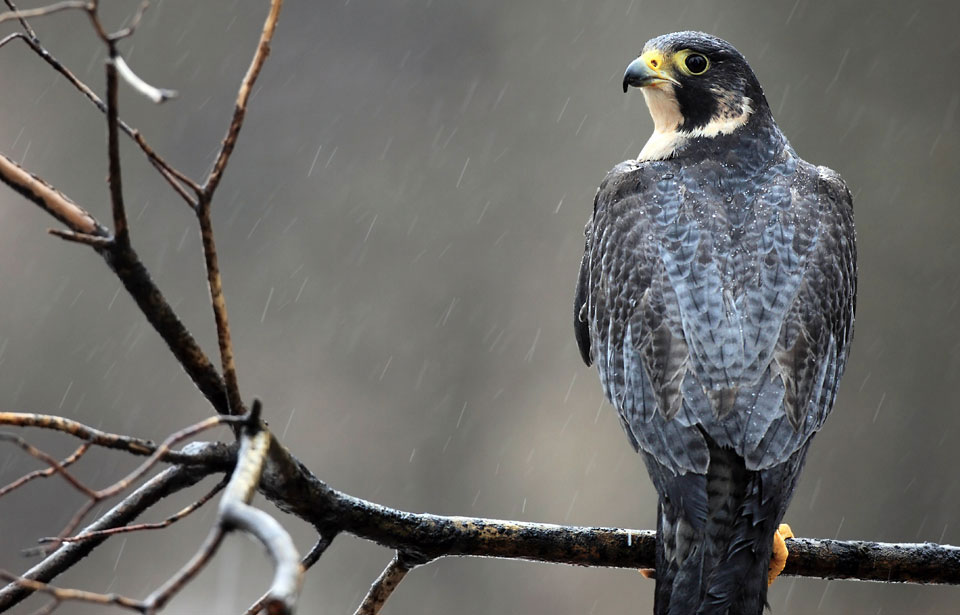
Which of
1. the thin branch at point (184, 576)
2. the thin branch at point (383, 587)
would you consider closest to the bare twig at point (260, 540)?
the thin branch at point (184, 576)

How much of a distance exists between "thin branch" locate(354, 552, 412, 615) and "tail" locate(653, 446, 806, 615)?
0.35 m

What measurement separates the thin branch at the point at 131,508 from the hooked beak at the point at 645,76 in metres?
1.29

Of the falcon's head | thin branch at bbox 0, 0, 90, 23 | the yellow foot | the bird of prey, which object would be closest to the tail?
the bird of prey

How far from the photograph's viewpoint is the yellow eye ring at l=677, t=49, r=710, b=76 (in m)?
1.92

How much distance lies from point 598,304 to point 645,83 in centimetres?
53

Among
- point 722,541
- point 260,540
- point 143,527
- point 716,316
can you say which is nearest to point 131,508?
point 143,527

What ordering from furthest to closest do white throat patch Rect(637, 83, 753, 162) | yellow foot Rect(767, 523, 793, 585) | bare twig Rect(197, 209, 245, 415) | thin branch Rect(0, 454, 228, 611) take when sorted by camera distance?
white throat patch Rect(637, 83, 753, 162) < yellow foot Rect(767, 523, 793, 585) < thin branch Rect(0, 454, 228, 611) < bare twig Rect(197, 209, 245, 415)

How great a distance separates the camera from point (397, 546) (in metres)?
1.24

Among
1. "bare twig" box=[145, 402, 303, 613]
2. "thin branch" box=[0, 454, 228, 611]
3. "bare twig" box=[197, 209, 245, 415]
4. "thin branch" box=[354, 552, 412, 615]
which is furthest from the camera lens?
"thin branch" box=[354, 552, 412, 615]

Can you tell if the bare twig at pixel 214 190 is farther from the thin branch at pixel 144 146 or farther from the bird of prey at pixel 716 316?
the bird of prey at pixel 716 316

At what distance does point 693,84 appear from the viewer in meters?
1.91

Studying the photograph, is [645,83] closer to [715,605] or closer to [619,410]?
[619,410]

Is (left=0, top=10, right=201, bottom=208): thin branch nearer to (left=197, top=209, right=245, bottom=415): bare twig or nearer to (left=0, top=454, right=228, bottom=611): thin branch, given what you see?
(left=197, top=209, right=245, bottom=415): bare twig

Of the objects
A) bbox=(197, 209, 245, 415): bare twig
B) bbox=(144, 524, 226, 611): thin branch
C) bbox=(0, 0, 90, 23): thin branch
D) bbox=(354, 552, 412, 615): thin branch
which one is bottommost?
bbox=(354, 552, 412, 615): thin branch
